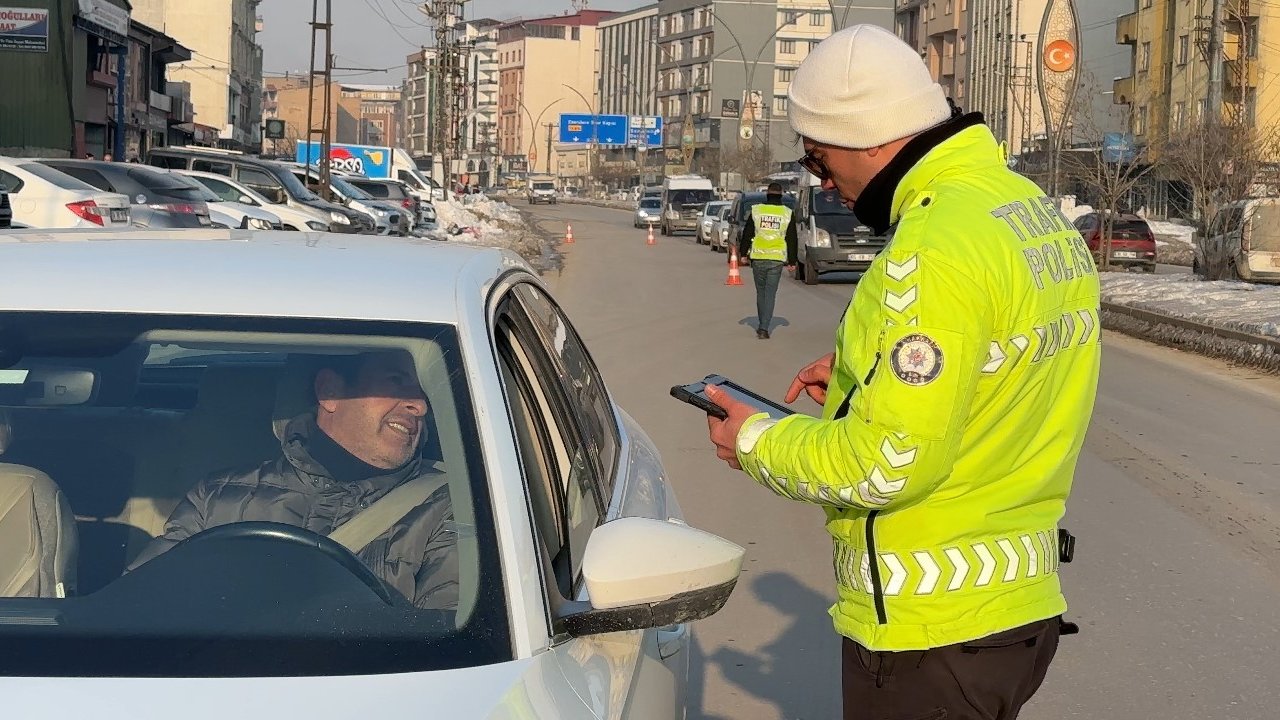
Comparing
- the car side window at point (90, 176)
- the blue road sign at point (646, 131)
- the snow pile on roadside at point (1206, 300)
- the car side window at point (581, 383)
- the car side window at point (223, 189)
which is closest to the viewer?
the car side window at point (581, 383)

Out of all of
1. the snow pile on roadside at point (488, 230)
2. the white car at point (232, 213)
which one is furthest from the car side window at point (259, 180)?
the white car at point (232, 213)

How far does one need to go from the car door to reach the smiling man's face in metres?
0.18

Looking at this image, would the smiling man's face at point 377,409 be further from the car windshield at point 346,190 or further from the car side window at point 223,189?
the car windshield at point 346,190

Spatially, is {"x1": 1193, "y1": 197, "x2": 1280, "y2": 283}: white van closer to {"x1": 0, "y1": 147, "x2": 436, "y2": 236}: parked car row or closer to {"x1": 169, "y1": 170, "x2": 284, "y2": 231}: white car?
{"x1": 0, "y1": 147, "x2": 436, "y2": 236}: parked car row

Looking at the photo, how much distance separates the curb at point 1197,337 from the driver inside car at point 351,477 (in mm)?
13930

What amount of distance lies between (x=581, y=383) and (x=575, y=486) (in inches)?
30.3

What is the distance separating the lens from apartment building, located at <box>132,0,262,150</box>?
89250mm

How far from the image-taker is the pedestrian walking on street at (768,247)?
56.8 ft

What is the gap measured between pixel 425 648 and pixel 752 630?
3673 millimetres

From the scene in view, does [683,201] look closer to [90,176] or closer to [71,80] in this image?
[71,80]

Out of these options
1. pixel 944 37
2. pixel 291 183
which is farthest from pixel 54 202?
pixel 944 37

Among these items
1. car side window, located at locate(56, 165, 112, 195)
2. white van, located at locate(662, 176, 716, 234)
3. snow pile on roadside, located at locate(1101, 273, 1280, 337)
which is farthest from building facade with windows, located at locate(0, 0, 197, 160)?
snow pile on roadside, located at locate(1101, 273, 1280, 337)

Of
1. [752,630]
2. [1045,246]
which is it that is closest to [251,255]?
[1045,246]

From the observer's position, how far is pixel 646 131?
124 meters
